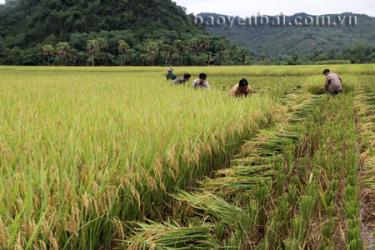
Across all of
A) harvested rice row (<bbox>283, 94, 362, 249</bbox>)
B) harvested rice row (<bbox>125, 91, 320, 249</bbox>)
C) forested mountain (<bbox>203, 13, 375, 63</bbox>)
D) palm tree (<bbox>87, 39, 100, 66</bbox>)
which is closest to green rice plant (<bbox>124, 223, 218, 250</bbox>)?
harvested rice row (<bbox>125, 91, 320, 249</bbox>)

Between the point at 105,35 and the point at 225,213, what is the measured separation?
205ft

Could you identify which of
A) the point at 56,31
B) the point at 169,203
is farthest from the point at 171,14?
the point at 169,203

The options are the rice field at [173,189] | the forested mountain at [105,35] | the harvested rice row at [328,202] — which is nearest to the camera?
the rice field at [173,189]

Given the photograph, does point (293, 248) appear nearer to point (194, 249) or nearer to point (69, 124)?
point (194, 249)

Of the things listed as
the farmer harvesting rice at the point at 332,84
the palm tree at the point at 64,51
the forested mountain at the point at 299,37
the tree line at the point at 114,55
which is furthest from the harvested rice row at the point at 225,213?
the forested mountain at the point at 299,37

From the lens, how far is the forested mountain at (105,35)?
52844mm

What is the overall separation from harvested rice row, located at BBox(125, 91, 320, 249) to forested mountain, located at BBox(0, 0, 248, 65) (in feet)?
164

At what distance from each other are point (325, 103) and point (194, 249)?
6.13m

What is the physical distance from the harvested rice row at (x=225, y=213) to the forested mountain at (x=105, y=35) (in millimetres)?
50020

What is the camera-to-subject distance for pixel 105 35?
60.8m

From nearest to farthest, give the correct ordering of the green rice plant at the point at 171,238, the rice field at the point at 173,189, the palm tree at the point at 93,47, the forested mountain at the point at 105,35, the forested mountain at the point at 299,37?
the rice field at the point at 173,189 → the green rice plant at the point at 171,238 → the palm tree at the point at 93,47 → the forested mountain at the point at 105,35 → the forested mountain at the point at 299,37

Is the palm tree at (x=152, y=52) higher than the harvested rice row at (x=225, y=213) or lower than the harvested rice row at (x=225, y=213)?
higher

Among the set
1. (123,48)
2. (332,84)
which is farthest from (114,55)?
(332,84)

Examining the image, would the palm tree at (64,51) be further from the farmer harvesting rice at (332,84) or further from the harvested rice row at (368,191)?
the harvested rice row at (368,191)
